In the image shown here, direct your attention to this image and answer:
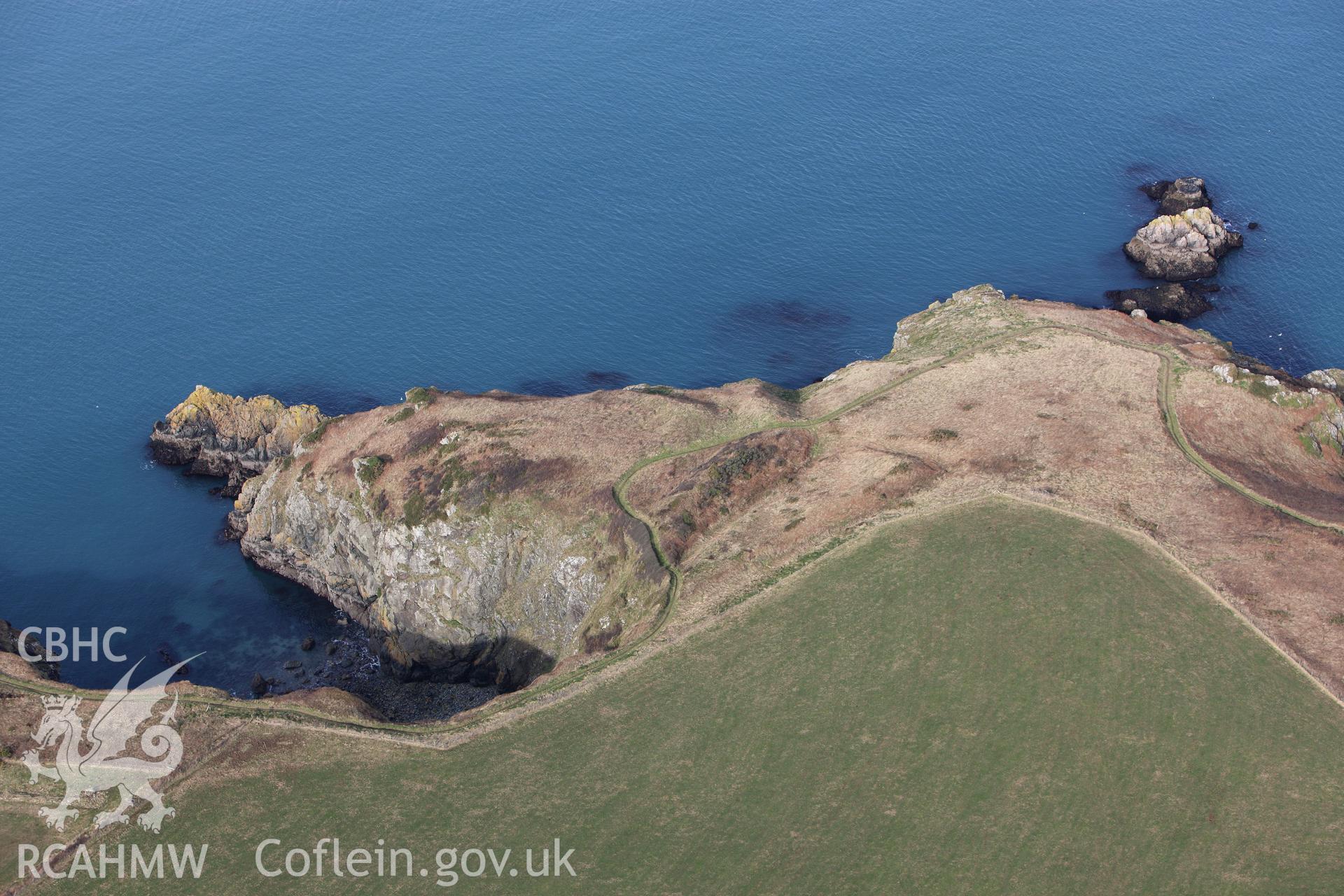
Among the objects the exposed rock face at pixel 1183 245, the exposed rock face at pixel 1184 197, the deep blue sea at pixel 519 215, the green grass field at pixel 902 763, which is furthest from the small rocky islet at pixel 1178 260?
the green grass field at pixel 902 763

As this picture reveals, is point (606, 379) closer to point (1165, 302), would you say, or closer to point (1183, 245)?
point (1165, 302)

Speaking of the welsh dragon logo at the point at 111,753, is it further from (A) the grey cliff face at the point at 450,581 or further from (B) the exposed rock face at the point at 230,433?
(B) the exposed rock face at the point at 230,433

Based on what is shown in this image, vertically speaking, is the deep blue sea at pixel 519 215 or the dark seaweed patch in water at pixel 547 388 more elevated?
the deep blue sea at pixel 519 215

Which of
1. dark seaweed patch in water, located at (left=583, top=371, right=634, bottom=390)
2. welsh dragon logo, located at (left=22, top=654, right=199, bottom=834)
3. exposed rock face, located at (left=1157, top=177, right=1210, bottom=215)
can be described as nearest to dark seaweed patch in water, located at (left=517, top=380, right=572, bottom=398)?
dark seaweed patch in water, located at (left=583, top=371, right=634, bottom=390)

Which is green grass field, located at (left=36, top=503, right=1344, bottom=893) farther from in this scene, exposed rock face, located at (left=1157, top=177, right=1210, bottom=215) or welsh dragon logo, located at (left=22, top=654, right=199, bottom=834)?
exposed rock face, located at (left=1157, top=177, right=1210, bottom=215)

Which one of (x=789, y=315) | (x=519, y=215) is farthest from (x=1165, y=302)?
(x=519, y=215)

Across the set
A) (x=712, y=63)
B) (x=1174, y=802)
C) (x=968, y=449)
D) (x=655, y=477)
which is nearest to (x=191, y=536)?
(x=655, y=477)

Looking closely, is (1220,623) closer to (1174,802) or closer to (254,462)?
(1174,802)
